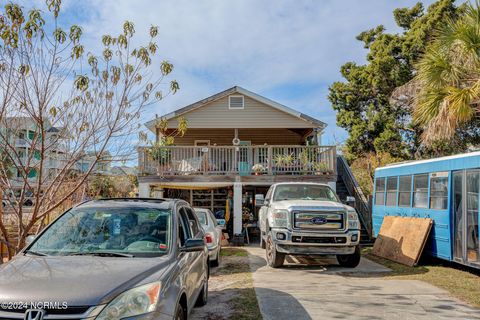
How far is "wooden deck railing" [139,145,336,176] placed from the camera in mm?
17125

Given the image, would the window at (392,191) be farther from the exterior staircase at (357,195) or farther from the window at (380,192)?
the exterior staircase at (357,195)

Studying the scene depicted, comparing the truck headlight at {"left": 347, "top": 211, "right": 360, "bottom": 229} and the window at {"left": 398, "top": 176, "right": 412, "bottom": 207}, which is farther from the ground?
the window at {"left": 398, "top": 176, "right": 412, "bottom": 207}

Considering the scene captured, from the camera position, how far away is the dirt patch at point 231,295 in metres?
6.09

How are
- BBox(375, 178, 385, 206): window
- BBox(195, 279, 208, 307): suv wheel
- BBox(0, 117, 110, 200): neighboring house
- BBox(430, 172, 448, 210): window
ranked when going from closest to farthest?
BBox(195, 279, 208, 307): suv wheel, BBox(0, 117, 110, 200): neighboring house, BBox(430, 172, 448, 210): window, BBox(375, 178, 385, 206): window

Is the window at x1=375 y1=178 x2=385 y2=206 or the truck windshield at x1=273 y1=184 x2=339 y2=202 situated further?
the window at x1=375 y1=178 x2=385 y2=206

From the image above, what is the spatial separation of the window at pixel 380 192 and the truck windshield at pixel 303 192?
3402 millimetres

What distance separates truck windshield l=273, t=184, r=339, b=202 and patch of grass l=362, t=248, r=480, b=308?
2.37 metres

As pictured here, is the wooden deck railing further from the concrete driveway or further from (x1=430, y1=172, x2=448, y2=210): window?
the concrete driveway

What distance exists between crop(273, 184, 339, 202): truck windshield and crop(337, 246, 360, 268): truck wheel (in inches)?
60.7

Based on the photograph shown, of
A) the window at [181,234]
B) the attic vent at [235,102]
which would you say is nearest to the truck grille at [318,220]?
the window at [181,234]

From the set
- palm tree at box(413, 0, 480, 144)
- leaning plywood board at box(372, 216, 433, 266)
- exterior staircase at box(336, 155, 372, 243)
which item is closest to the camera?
palm tree at box(413, 0, 480, 144)

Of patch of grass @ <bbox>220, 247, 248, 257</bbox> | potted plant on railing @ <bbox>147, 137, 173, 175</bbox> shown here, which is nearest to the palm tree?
patch of grass @ <bbox>220, 247, 248, 257</bbox>

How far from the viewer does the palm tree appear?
9.86 metres

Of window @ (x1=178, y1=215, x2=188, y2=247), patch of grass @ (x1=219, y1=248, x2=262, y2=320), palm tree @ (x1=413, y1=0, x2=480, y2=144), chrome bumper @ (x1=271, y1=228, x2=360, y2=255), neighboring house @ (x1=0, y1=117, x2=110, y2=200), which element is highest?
palm tree @ (x1=413, y1=0, x2=480, y2=144)
